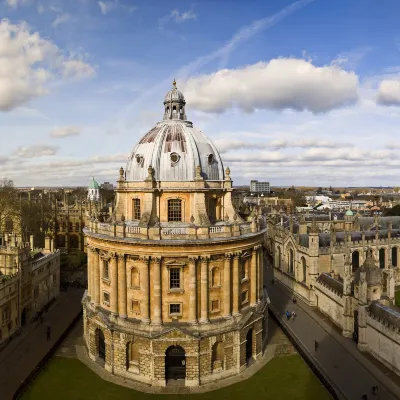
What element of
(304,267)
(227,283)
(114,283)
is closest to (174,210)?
(227,283)

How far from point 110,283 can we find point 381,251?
140ft

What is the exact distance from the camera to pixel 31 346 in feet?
115

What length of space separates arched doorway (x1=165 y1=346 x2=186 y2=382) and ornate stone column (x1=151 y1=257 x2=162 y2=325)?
9.04 feet

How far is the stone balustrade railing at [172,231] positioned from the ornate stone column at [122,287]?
2.02 metres

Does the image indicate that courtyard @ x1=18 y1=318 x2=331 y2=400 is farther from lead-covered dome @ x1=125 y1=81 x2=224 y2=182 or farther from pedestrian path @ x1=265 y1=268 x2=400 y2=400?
lead-covered dome @ x1=125 y1=81 x2=224 y2=182

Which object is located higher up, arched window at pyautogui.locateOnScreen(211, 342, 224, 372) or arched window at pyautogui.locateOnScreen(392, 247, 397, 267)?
arched window at pyautogui.locateOnScreen(392, 247, 397, 267)

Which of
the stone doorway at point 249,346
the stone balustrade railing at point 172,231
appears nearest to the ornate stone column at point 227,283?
the stone balustrade railing at point 172,231

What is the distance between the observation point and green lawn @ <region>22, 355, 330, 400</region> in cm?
2734

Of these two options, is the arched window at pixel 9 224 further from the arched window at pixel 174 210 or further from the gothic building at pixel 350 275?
the arched window at pixel 174 210

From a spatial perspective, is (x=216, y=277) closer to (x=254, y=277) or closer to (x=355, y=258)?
(x=254, y=277)

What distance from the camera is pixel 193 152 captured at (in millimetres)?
31859

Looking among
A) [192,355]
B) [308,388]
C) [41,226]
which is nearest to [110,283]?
[192,355]

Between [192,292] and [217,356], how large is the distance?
19.5ft

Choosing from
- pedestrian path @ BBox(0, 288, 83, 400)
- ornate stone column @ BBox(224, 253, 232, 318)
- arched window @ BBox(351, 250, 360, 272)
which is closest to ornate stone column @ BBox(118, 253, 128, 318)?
ornate stone column @ BBox(224, 253, 232, 318)
